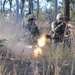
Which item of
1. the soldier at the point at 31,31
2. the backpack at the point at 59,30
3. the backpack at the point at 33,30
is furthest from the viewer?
the backpack at the point at 59,30

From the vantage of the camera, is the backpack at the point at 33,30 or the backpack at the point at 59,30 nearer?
the backpack at the point at 33,30

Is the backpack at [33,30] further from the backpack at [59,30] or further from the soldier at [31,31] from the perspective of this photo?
the backpack at [59,30]

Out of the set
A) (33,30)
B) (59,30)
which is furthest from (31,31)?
(59,30)

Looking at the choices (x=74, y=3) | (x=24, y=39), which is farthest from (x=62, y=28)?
(x=74, y=3)

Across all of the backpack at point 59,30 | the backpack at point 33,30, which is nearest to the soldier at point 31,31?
the backpack at point 33,30

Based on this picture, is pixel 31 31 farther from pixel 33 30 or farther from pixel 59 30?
pixel 59 30

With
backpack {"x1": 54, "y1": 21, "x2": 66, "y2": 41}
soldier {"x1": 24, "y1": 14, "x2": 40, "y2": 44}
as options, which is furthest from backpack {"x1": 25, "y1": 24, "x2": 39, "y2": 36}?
backpack {"x1": 54, "y1": 21, "x2": 66, "y2": 41}

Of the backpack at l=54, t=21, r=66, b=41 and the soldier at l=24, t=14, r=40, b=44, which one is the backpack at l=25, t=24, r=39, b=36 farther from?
the backpack at l=54, t=21, r=66, b=41

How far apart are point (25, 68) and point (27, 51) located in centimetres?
153

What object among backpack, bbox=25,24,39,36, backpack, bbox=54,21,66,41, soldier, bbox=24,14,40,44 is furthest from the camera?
backpack, bbox=54,21,66,41

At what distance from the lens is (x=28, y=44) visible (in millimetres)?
6832

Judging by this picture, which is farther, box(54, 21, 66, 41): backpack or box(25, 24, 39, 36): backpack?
box(54, 21, 66, 41): backpack

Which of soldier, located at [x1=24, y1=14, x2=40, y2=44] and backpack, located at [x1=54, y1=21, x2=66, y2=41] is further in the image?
backpack, located at [x1=54, y1=21, x2=66, y2=41]

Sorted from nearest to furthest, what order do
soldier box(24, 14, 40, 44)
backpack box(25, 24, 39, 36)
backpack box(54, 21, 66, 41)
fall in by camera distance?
soldier box(24, 14, 40, 44) → backpack box(25, 24, 39, 36) → backpack box(54, 21, 66, 41)
